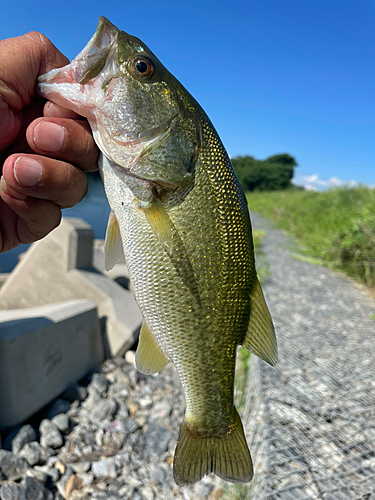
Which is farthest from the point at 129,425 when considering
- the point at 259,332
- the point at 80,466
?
the point at 259,332

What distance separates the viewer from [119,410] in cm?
455

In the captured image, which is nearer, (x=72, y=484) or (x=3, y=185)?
(x=3, y=185)

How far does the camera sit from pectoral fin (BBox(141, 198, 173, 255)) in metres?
1.62

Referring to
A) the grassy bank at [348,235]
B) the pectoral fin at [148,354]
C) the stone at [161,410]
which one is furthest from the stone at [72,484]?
the grassy bank at [348,235]

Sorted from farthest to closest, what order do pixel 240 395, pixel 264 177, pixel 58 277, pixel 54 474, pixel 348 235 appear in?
1. pixel 264 177
2. pixel 348 235
3. pixel 58 277
4. pixel 240 395
5. pixel 54 474

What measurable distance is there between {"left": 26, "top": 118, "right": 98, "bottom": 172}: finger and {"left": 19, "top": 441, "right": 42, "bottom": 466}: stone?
342 centimetres

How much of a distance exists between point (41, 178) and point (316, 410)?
323cm

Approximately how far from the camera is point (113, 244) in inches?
71.1

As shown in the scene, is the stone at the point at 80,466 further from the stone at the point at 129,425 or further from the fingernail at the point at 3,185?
the fingernail at the point at 3,185

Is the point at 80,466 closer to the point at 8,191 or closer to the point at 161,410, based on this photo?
the point at 161,410

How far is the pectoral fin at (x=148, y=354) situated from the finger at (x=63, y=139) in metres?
1.01

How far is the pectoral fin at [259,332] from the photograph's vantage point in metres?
1.86

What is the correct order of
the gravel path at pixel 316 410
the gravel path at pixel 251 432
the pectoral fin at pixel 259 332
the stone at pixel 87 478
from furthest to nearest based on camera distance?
the stone at pixel 87 478, the gravel path at pixel 251 432, the gravel path at pixel 316 410, the pectoral fin at pixel 259 332

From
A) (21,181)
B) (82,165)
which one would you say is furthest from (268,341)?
(21,181)
